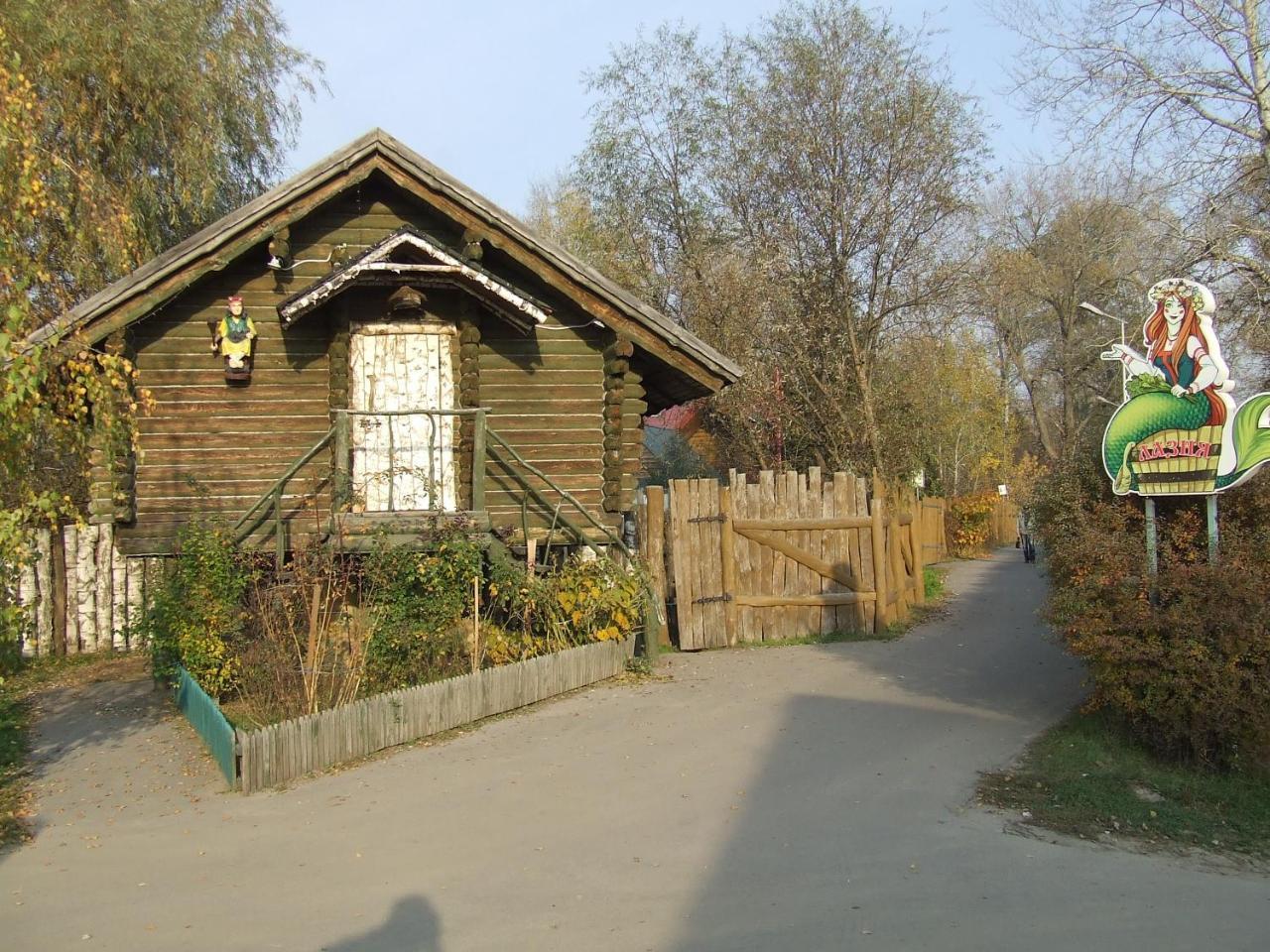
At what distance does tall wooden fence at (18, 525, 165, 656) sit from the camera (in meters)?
15.5

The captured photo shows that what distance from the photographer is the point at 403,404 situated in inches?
557

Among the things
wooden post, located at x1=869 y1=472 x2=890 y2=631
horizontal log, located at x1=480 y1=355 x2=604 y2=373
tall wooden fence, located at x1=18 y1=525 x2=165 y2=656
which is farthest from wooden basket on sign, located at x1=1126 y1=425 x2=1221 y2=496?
tall wooden fence, located at x1=18 y1=525 x2=165 y2=656

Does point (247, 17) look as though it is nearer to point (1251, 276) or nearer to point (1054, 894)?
point (1251, 276)

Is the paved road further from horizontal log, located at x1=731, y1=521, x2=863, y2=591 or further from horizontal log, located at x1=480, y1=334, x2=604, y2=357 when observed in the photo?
horizontal log, located at x1=480, y1=334, x2=604, y2=357

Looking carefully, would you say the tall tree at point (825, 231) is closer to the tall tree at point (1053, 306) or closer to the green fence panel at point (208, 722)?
the tall tree at point (1053, 306)

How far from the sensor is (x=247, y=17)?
22.0 m

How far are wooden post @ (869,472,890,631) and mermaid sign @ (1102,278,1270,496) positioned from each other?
17.9 feet

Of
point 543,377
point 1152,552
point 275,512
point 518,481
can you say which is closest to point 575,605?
point 518,481

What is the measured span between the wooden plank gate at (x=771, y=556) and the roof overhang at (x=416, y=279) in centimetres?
313

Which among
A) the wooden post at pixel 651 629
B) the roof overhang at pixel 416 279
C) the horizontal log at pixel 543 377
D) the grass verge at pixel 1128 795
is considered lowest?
the grass verge at pixel 1128 795

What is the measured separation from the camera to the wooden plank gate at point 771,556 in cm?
1466

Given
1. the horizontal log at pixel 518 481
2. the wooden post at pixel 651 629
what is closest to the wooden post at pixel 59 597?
the horizontal log at pixel 518 481

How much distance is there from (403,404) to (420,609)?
3.45 metres

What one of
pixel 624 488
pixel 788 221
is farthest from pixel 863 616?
pixel 788 221
